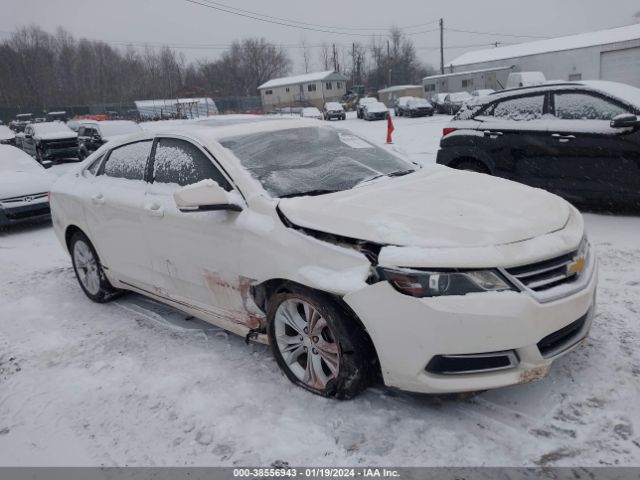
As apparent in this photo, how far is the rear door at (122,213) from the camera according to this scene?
13.1 ft

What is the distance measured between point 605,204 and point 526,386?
4678mm

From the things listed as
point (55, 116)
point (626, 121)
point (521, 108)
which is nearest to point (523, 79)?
point (521, 108)

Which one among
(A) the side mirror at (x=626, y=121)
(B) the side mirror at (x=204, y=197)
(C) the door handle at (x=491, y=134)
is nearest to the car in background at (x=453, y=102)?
(C) the door handle at (x=491, y=134)

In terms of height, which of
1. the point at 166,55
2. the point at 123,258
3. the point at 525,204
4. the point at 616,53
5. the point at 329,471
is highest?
the point at 166,55

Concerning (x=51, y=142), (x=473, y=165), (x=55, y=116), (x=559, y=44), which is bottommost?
(x=473, y=165)

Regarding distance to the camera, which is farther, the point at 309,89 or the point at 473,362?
the point at 309,89

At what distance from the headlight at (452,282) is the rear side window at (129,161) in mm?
2596

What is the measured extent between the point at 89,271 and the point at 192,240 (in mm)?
2028

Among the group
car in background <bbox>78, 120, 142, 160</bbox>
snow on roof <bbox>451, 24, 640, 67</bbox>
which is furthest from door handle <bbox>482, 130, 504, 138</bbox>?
snow on roof <bbox>451, 24, 640, 67</bbox>

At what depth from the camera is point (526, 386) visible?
2893 mm

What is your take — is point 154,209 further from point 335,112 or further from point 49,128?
point 335,112

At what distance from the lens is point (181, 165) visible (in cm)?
372

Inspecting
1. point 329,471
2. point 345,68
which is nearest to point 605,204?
point 329,471

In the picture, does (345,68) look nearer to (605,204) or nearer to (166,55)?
(166,55)
